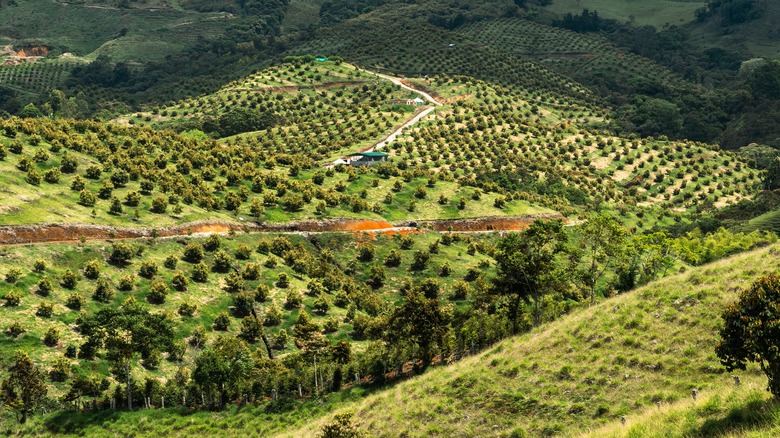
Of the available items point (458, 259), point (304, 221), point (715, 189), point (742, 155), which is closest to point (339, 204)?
point (304, 221)

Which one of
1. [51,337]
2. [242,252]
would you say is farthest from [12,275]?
[242,252]

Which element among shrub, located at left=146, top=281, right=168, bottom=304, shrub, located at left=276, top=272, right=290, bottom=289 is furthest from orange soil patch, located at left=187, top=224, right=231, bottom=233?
shrub, located at left=146, top=281, right=168, bottom=304

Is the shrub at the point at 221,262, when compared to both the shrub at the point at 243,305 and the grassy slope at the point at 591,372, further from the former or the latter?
the grassy slope at the point at 591,372

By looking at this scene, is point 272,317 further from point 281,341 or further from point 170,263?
point 170,263

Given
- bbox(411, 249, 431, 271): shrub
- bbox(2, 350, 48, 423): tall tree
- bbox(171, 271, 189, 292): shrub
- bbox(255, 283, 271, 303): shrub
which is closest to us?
bbox(2, 350, 48, 423): tall tree

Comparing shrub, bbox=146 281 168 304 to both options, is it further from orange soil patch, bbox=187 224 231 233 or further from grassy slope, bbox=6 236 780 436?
orange soil patch, bbox=187 224 231 233

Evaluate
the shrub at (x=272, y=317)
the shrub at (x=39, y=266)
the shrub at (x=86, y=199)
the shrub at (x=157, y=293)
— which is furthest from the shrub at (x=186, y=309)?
the shrub at (x=86, y=199)
